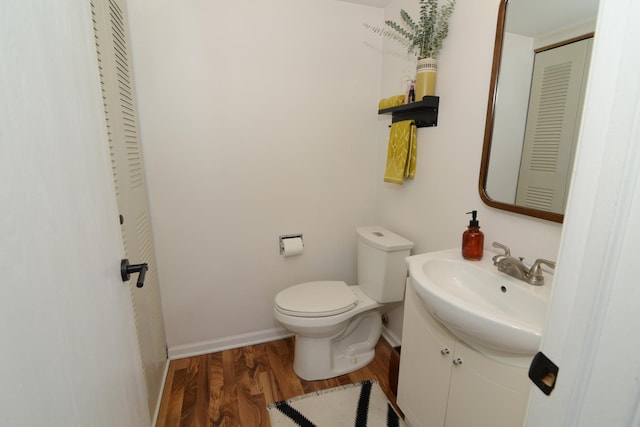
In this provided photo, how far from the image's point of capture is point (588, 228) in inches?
14.5

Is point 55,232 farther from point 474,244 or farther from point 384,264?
point 384,264

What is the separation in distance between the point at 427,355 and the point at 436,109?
3.86 ft

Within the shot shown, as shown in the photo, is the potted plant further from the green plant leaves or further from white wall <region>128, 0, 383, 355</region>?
white wall <region>128, 0, 383, 355</region>

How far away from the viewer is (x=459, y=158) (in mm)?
1363

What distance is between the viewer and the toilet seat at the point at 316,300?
61.3 inches

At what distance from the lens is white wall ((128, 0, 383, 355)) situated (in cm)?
157

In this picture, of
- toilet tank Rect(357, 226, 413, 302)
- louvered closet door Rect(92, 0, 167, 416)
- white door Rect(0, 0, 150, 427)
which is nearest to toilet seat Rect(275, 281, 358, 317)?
toilet tank Rect(357, 226, 413, 302)

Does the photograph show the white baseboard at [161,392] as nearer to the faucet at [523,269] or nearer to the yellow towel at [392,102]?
the faucet at [523,269]

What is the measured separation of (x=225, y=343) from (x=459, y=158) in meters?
1.83

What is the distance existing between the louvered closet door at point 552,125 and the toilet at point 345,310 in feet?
2.35

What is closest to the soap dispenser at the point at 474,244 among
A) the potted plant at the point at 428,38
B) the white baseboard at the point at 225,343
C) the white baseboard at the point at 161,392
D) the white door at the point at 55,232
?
the potted plant at the point at 428,38

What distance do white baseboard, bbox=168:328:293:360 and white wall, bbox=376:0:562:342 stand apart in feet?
3.80

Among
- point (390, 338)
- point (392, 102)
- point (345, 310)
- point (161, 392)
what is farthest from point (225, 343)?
point (392, 102)

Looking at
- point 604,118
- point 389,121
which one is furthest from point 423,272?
point 389,121
